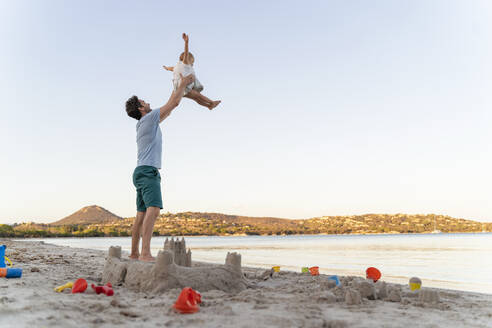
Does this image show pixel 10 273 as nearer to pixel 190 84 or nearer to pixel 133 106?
pixel 133 106

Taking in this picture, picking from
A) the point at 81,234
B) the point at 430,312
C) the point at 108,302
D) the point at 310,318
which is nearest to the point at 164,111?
the point at 108,302

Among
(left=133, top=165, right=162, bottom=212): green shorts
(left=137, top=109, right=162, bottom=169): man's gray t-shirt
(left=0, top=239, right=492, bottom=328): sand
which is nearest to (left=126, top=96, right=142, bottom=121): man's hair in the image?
(left=137, top=109, right=162, bottom=169): man's gray t-shirt

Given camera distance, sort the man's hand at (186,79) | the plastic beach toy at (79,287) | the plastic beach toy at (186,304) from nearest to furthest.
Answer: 1. the plastic beach toy at (186,304)
2. the plastic beach toy at (79,287)
3. the man's hand at (186,79)

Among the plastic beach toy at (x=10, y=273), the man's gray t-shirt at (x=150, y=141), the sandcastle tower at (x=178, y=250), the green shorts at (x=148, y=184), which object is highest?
the man's gray t-shirt at (x=150, y=141)

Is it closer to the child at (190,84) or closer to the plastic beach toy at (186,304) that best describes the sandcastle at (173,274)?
the plastic beach toy at (186,304)

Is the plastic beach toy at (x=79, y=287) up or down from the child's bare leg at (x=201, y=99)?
down

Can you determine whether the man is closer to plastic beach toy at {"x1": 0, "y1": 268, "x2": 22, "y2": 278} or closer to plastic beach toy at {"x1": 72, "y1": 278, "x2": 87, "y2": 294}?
plastic beach toy at {"x1": 72, "y1": 278, "x2": 87, "y2": 294}

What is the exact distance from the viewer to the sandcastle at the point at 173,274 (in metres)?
3.60

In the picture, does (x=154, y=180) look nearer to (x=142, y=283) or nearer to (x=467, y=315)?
(x=142, y=283)

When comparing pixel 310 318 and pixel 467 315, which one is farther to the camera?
pixel 467 315

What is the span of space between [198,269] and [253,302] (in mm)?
915

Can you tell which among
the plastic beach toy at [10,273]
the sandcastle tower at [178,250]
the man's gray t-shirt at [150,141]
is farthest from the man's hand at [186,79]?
the plastic beach toy at [10,273]

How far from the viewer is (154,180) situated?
15.2 ft

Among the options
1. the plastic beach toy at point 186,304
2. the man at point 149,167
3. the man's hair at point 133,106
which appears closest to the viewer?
the plastic beach toy at point 186,304
